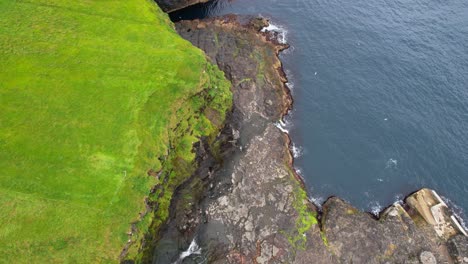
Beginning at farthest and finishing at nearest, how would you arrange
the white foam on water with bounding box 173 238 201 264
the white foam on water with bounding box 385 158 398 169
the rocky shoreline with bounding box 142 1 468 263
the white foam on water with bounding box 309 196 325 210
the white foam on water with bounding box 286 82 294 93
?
the white foam on water with bounding box 286 82 294 93 < the white foam on water with bounding box 385 158 398 169 < the white foam on water with bounding box 309 196 325 210 < the rocky shoreline with bounding box 142 1 468 263 < the white foam on water with bounding box 173 238 201 264

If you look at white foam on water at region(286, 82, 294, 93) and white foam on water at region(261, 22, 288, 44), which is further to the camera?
white foam on water at region(261, 22, 288, 44)

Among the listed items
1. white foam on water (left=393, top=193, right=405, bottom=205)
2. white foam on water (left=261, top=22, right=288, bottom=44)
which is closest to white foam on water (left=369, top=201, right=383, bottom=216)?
white foam on water (left=393, top=193, right=405, bottom=205)

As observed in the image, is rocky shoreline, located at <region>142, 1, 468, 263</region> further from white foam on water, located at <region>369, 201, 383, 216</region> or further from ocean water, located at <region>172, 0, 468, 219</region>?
ocean water, located at <region>172, 0, 468, 219</region>

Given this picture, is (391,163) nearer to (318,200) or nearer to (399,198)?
(399,198)

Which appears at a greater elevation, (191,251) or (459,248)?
(191,251)

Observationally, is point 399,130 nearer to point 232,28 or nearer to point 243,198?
point 243,198

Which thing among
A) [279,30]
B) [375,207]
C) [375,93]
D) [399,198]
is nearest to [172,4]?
[279,30]
